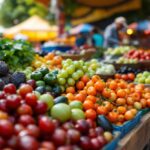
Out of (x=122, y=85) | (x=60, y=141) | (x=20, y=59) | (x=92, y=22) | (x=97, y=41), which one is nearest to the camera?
(x=60, y=141)

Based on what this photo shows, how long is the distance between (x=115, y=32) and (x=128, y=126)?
7374mm

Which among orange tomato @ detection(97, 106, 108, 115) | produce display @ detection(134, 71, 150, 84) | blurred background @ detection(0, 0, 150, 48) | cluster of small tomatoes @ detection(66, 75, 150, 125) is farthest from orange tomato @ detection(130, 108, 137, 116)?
blurred background @ detection(0, 0, 150, 48)

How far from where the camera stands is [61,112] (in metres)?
2.90

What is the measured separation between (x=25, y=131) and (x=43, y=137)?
142 millimetres

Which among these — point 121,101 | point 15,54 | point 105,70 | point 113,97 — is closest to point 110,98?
→ point 113,97

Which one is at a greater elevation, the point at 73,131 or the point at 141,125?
the point at 73,131

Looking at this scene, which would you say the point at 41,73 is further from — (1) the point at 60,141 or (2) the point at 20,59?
(1) the point at 60,141

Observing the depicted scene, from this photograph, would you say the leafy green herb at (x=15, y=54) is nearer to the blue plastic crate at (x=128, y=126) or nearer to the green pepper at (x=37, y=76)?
the green pepper at (x=37, y=76)

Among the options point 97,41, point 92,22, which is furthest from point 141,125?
point 92,22

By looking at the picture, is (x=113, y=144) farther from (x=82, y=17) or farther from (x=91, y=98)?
(x=82, y=17)

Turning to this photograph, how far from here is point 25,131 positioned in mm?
2467

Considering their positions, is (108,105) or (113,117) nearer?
(113,117)

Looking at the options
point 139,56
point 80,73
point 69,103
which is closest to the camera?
point 69,103

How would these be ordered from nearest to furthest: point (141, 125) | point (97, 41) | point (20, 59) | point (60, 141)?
point (60, 141)
point (141, 125)
point (20, 59)
point (97, 41)
